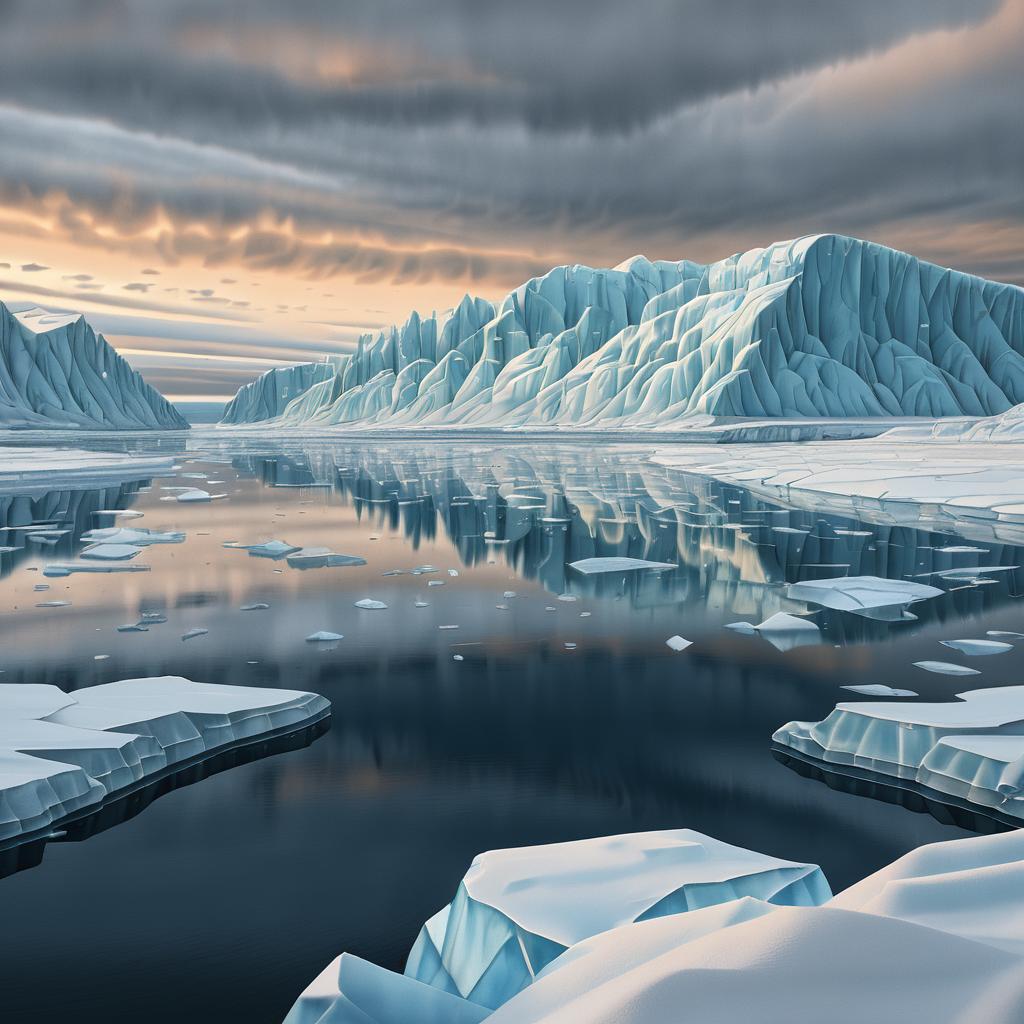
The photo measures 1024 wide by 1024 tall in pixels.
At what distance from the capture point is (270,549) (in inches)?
542

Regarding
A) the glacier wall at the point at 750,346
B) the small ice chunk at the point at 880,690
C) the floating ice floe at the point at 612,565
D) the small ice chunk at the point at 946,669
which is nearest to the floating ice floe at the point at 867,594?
the small ice chunk at the point at 946,669

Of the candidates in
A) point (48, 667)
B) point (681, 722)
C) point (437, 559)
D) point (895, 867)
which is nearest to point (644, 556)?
point (437, 559)

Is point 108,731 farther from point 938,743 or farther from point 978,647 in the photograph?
point 978,647

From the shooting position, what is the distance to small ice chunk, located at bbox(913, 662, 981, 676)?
277 inches

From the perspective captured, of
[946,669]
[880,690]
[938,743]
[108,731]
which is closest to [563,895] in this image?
[938,743]

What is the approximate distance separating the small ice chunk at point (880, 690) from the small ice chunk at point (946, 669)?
1.93ft

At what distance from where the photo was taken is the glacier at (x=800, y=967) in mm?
Answer: 1898

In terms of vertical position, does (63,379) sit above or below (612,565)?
above

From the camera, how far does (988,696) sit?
5.93 metres

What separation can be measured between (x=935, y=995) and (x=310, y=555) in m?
12.1

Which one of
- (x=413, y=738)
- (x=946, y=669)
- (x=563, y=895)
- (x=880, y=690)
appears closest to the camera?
(x=563, y=895)

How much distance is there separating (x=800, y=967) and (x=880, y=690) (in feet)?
16.5

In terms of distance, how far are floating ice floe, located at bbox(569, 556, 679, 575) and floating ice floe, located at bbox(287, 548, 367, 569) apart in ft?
10.1

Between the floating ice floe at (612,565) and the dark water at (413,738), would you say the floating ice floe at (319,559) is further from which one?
the floating ice floe at (612,565)
